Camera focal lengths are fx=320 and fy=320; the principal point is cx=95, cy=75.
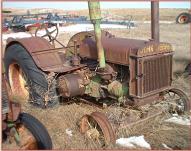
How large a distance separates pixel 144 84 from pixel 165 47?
697mm

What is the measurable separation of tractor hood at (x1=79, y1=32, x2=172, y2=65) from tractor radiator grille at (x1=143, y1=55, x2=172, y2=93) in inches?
5.0

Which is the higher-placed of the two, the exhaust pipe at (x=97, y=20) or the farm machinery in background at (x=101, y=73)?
the exhaust pipe at (x=97, y=20)

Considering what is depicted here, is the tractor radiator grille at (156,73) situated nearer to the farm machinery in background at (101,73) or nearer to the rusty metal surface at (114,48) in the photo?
the farm machinery in background at (101,73)

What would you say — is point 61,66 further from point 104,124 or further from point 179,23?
point 179,23

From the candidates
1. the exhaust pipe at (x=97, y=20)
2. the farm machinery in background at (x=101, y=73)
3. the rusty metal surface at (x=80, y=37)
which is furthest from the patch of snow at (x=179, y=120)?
the rusty metal surface at (x=80, y=37)

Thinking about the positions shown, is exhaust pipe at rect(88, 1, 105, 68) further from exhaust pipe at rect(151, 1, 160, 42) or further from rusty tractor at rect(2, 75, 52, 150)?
rusty tractor at rect(2, 75, 52, 150)

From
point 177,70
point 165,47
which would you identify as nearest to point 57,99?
point 165,47

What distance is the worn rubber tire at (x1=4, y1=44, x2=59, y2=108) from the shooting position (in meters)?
5.21

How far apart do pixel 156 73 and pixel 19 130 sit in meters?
2.17

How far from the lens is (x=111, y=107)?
525 cm

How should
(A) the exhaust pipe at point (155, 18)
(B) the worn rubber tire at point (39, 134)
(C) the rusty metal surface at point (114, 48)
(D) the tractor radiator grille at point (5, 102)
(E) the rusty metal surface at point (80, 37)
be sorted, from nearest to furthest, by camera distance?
(D) the tractor radiator grille at point (5, 102) → (B) the worn rubber tire at point (39, 134) → (C) the rusty metal surface at point (114, 48) → (A) the exhaust pipe at point (155, 18) → (E) the rusty metal surface at point (80, 37)

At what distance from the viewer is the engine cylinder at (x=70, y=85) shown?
503cm

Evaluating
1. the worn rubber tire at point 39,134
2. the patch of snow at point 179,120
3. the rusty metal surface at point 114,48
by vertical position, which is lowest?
the patch of snow at point 179,120

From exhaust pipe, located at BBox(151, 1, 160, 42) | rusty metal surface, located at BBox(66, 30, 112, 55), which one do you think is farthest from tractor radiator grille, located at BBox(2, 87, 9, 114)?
exhaust pipe, located at BBox(151, 1, 160, 42)
